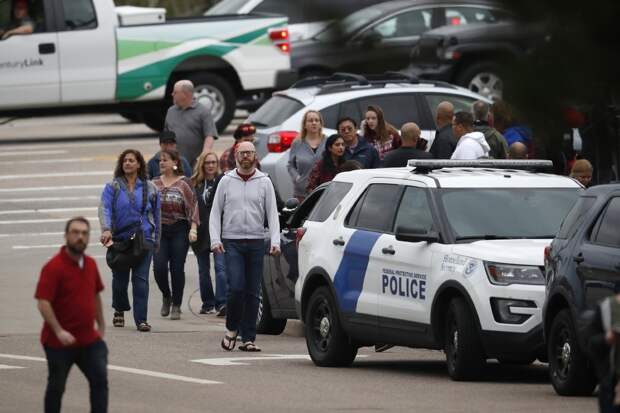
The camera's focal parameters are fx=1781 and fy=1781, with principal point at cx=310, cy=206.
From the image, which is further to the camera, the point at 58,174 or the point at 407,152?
the point at 58,174

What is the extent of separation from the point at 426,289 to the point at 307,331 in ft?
5.57

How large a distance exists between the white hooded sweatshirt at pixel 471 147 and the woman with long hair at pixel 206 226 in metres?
2.41

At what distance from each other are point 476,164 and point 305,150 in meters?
4.56

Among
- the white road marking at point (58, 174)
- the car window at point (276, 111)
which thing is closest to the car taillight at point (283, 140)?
the car window at point (276, 111)

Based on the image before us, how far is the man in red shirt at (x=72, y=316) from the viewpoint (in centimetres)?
973

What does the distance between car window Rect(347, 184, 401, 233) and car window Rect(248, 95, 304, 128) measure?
7513mm

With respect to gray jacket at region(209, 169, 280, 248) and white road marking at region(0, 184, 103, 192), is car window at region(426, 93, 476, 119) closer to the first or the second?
white road marking at region(0, 184, 103, 192)

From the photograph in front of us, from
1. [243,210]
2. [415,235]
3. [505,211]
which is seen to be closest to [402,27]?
[415,235]

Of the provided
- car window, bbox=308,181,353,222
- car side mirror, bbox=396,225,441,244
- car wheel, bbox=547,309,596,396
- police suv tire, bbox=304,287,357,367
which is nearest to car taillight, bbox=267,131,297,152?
car window, bbox=308,181,353,222

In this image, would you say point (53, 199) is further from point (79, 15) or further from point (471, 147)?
point (471, 147)

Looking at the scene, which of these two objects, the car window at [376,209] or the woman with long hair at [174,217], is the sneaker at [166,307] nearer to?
the woman with long hair at [174,217]

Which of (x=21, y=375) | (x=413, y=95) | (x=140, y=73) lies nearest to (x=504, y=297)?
(x=21, y=375)

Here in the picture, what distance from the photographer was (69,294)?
9820 millimetres

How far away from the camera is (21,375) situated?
13273mm
